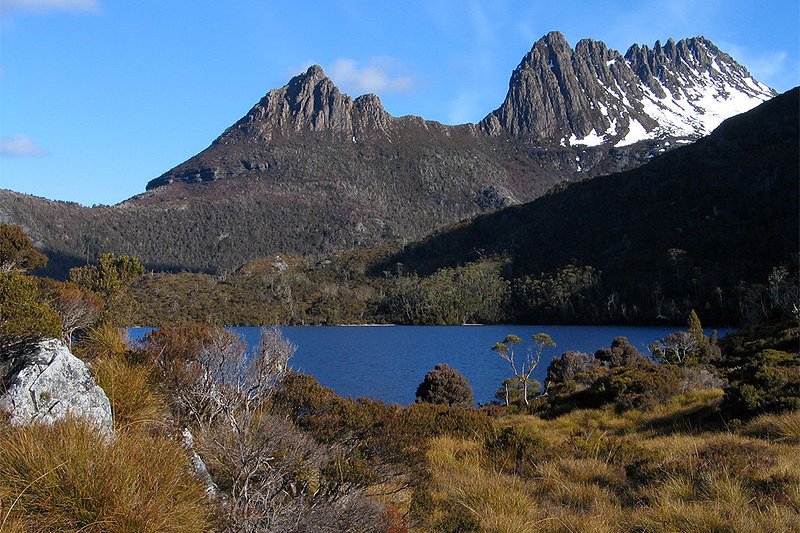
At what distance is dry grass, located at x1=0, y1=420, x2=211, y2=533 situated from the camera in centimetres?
308

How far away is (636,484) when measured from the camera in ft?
23.5

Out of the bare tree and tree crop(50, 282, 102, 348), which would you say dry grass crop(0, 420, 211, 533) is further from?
tree crop(50, 282, 102, 348)

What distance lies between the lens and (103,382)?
5.91 meters

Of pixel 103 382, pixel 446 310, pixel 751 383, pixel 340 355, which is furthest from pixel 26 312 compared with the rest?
pixel 446 310

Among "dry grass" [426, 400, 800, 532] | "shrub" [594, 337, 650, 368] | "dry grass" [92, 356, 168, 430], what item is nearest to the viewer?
"dry grass" [426, 400, 800, 532]

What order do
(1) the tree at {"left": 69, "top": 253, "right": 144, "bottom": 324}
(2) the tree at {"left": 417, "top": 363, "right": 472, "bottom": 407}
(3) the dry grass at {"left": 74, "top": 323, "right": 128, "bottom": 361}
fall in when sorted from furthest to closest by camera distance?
(1) the tree at {"left": 69, "top": 253, "right": 144, "bottom": 324} < (2) the tree at {"left": 417, "top": 363, "right": 472, "bottom": 407} < (3) the dry grass at {"left": 74, "top": 323, "right": 128, "bottom": 361}

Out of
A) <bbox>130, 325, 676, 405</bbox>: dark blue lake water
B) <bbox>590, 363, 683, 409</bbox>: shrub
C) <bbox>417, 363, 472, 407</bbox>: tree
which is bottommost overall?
<bbox>130, 325, 676, 405</bbox>: dark blue lake water

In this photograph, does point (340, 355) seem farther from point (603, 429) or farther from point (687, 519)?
point (687, 519)

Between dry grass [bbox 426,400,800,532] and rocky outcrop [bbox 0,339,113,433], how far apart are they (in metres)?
3.32

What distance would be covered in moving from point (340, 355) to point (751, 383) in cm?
5786

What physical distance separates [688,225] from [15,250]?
13549 cm

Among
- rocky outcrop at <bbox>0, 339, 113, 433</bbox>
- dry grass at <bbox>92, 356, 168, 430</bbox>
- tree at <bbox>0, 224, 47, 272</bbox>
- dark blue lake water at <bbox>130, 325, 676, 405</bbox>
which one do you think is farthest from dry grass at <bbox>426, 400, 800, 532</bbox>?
tree at <bbox>0, 224, 47, 272</bbox>

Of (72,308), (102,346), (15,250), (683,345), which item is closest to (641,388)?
(102,346)

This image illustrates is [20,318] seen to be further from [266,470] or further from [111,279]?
[111,279]
